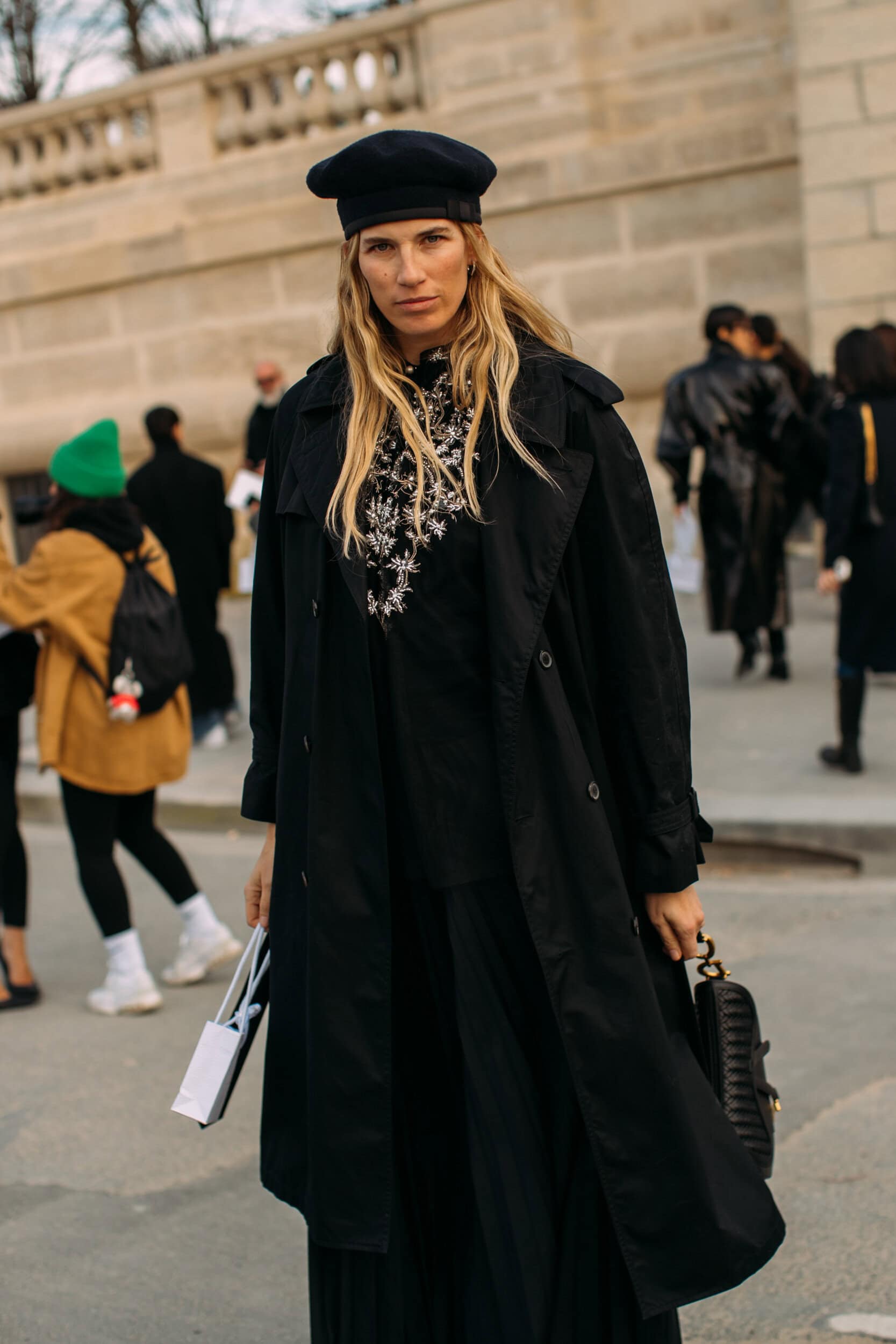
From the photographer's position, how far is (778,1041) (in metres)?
4.25

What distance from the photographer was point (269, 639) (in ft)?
8.43

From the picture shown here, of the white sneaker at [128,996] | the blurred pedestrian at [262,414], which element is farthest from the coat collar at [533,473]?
the blurred pedestrian at [262,414]

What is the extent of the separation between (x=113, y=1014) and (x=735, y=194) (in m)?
8.24

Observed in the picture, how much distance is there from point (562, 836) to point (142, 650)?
9.51 ft

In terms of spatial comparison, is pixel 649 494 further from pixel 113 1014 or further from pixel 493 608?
pixel 113 1014

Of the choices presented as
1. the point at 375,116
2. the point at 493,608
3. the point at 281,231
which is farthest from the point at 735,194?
the point at 493,608

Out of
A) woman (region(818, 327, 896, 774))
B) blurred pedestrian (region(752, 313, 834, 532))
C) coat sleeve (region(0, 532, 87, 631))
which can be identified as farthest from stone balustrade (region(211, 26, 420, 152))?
coat sleeve (region(0, 532, 87, 631))

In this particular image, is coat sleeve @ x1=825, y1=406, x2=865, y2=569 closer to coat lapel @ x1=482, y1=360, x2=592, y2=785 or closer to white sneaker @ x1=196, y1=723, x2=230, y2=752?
white sneaker @ x1=196, y1=723, x2=230, y2=752

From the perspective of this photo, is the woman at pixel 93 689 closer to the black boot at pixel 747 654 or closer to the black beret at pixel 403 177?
the black beret at pixel 403 177

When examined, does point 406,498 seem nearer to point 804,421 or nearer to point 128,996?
point 128,996

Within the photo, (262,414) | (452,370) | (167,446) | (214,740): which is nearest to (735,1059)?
(452,370)

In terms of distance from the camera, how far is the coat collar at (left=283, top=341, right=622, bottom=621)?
226cm

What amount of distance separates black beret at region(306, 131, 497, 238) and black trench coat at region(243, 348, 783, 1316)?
0.28 m

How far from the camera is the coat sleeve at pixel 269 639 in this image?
2.55 metres
